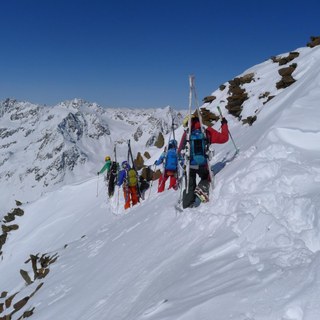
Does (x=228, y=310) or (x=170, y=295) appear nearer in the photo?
(x=228, y=310)

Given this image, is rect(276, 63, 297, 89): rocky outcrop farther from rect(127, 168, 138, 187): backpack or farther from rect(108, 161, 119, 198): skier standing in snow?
rect(108, 161, 119, 198): skier standing in snow

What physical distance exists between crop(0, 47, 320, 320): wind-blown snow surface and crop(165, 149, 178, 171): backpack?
10.4 ft

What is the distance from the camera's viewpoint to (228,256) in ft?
22.6

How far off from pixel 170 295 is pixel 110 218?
621 inches

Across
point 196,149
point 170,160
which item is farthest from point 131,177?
point 196,149

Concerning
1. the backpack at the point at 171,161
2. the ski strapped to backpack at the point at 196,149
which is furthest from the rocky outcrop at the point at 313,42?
the ski strapped to backpack at the point at 196,149

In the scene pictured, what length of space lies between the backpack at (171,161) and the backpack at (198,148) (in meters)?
5.82

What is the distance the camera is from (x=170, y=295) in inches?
255

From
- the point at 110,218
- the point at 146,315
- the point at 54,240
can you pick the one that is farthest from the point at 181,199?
the point at 54,240

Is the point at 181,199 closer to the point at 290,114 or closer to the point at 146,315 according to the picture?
the point at 290,114

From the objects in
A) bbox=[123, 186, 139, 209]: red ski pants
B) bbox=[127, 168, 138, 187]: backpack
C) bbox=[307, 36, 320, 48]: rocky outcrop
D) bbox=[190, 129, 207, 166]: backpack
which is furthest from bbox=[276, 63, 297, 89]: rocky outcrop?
bbox=[190, 129, 207, 166]: backpack

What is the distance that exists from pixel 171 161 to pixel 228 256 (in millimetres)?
10265

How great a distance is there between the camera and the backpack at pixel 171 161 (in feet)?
55.4

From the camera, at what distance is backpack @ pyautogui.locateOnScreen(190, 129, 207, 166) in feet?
36.0
